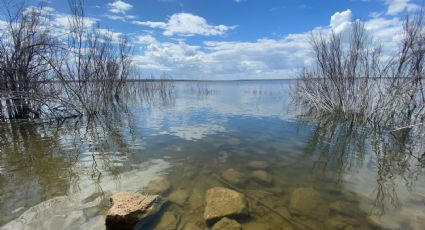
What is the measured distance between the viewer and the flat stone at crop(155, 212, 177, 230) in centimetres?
422

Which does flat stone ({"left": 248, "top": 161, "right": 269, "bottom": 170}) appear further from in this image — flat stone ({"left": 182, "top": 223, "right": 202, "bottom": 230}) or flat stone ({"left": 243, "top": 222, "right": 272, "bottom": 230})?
flat stone ({"left": 182, "top": 223, "right": 202, "bottom": 230})

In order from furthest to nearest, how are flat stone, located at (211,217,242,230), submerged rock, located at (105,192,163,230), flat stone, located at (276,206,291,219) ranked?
flat stone, located at (276,206,291,219), flat stone, located at (211,217,242,230), submerged rock, located at (105,192,163,230)

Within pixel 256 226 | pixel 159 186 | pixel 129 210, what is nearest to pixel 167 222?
pixel 129 210

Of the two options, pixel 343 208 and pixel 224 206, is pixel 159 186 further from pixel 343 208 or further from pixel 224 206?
pixel 343 208

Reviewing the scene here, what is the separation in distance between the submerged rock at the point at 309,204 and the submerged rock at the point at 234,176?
1.34m

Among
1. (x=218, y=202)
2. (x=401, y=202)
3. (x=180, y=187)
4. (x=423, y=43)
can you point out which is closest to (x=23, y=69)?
(x=180, y=187)

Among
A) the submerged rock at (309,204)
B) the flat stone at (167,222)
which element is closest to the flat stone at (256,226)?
the submerged rock at (309,204)

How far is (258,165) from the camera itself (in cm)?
720

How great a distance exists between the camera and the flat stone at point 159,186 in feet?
18.0

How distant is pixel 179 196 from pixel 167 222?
0.97 m

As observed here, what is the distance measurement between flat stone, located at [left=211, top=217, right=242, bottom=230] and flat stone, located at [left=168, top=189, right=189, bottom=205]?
1.09 meters

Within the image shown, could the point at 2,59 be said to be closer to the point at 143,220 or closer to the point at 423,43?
the point at 143,220

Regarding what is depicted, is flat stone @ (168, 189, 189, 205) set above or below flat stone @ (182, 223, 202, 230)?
above

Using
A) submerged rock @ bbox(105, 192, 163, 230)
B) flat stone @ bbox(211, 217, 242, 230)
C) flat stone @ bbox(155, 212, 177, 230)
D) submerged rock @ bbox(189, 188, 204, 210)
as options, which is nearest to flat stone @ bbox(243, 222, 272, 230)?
flat stone @ bbox(211, 217, 242, 230)
